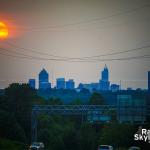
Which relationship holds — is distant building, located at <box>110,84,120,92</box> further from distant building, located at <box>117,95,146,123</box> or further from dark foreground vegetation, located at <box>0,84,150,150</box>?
distant building, located at <box>117,95,146,123</box>

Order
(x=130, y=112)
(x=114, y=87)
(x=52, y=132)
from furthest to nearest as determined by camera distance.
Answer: (x=114, y=87) < (x=52, y=132) < (x=130, y=112)

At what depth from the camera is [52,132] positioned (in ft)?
305

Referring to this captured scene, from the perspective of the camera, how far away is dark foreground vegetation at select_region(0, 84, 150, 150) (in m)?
78.1

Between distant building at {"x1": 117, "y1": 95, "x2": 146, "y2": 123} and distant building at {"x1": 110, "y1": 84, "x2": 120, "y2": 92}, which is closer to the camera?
distant building at {"x1": 117, "y1": 95, "x2": 146, "y2": 123}

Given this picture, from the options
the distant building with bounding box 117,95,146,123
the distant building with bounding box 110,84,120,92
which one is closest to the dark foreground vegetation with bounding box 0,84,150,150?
the distant building with bounding box 117,95,146,123

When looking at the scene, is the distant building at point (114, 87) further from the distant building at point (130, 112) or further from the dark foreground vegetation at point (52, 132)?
the distant building at point (130, 112)

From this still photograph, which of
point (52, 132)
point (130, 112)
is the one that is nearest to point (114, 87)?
point (52, 132)

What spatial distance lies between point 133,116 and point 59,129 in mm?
28714

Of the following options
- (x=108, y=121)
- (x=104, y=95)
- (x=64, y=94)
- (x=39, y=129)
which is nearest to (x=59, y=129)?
(x=39, y=129)

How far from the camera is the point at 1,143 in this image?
2874 inches

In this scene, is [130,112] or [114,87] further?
Answer: [114,87]

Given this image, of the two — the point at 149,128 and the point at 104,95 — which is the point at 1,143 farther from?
the point at 104,95

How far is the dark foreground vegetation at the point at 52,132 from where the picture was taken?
78.1 m

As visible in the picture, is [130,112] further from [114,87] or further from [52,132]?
[114,87]
